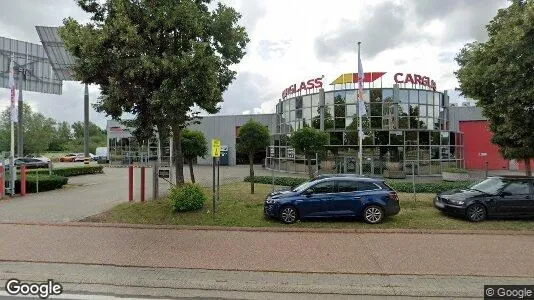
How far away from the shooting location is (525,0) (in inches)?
472

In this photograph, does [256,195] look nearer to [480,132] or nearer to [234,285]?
[234,285]

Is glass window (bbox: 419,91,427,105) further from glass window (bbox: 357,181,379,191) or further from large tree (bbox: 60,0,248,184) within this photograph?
large tree (bbox: 60,0,248,184)

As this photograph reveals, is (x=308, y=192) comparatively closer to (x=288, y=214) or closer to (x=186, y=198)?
(x=288, y=214)

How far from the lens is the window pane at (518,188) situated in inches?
426

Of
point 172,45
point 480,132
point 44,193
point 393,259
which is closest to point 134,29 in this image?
point 172,45

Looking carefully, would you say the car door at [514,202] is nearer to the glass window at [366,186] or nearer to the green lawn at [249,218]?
the green lawn at [249,218]

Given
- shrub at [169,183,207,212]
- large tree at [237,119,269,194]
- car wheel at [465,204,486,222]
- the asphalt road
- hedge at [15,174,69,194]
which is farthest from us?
large tree at [237,119,269,194]

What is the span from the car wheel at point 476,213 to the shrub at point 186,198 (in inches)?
305

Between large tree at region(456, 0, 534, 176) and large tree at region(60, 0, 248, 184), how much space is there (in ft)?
28.5

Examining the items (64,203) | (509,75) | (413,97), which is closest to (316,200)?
(509,75)

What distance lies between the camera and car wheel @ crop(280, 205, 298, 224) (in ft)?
34.1

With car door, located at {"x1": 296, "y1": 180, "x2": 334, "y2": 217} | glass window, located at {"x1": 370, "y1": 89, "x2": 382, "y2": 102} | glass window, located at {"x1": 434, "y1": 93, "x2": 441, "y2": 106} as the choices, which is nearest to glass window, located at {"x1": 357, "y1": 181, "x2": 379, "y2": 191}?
car door, located at {"x1": 296, "y1": 180, "x2": 334, "y2": 217}

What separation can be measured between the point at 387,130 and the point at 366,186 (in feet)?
52.1

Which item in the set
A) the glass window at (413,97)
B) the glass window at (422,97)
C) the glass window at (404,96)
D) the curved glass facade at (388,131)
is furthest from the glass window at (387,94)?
the glass window at (422,97)
